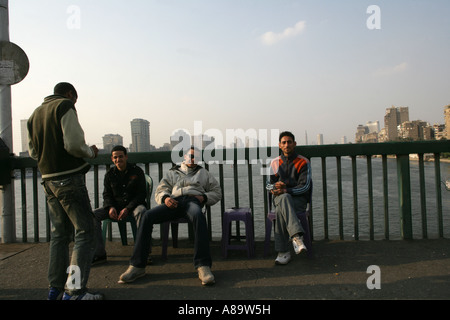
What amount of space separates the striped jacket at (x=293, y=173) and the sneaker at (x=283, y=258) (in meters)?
→ 0.66

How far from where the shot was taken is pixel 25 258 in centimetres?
380

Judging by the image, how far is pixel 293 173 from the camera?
380 centimetres

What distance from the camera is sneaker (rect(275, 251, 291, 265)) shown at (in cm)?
338

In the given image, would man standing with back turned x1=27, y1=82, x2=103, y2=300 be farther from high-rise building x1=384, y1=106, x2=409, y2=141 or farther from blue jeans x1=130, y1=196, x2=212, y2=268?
high-rise building x1=384, y1=106, x2=409, y2=141

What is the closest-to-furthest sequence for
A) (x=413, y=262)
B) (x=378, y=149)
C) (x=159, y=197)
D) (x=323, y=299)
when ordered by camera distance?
(x=323, y=299), (x=413, y=262), (x=159, y=197), (x=378, y=149)

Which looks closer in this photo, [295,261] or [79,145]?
[79,145]

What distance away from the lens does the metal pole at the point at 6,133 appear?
445cm

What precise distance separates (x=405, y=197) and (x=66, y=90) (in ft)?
13.1
